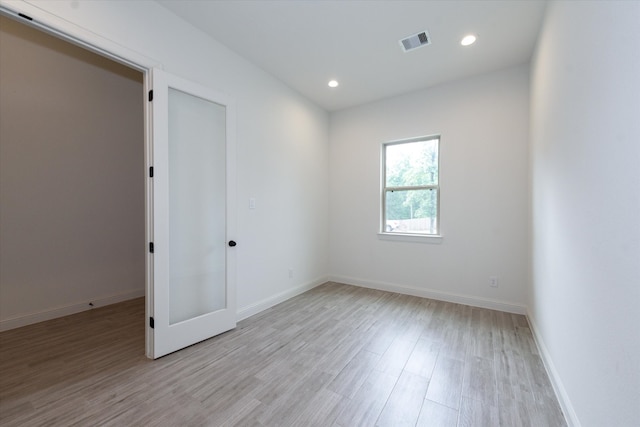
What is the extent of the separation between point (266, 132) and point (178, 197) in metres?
1.46

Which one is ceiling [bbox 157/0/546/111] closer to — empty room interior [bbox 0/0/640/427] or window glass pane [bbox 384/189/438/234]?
empty room interior [bbox 0/0/640/427]

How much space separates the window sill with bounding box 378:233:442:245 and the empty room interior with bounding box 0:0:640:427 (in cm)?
5

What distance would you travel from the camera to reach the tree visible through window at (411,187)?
378 centimetres

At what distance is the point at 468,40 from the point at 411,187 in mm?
1881

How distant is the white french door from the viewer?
2186 mm

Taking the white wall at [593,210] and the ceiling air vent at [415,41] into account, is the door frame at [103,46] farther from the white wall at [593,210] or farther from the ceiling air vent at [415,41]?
the white wall at [593,210]

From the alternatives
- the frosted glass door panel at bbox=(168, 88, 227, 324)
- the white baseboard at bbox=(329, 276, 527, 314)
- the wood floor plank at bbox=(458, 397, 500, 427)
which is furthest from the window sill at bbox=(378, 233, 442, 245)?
the frosted glass door panel at bbox=(168, 88, 227, 324)

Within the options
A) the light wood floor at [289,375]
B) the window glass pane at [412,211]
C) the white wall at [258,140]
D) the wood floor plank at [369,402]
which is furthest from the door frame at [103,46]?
the window glass pane at [412,211]

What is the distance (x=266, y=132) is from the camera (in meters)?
3.37

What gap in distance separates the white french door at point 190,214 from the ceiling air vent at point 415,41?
6.41 feet

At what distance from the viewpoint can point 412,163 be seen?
397cm

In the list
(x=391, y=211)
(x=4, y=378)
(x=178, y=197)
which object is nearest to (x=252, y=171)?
(x=178, y=197)

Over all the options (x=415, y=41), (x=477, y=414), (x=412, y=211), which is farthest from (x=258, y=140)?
(x=477, y=414)

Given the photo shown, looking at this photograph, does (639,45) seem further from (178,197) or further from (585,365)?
(178,197)
